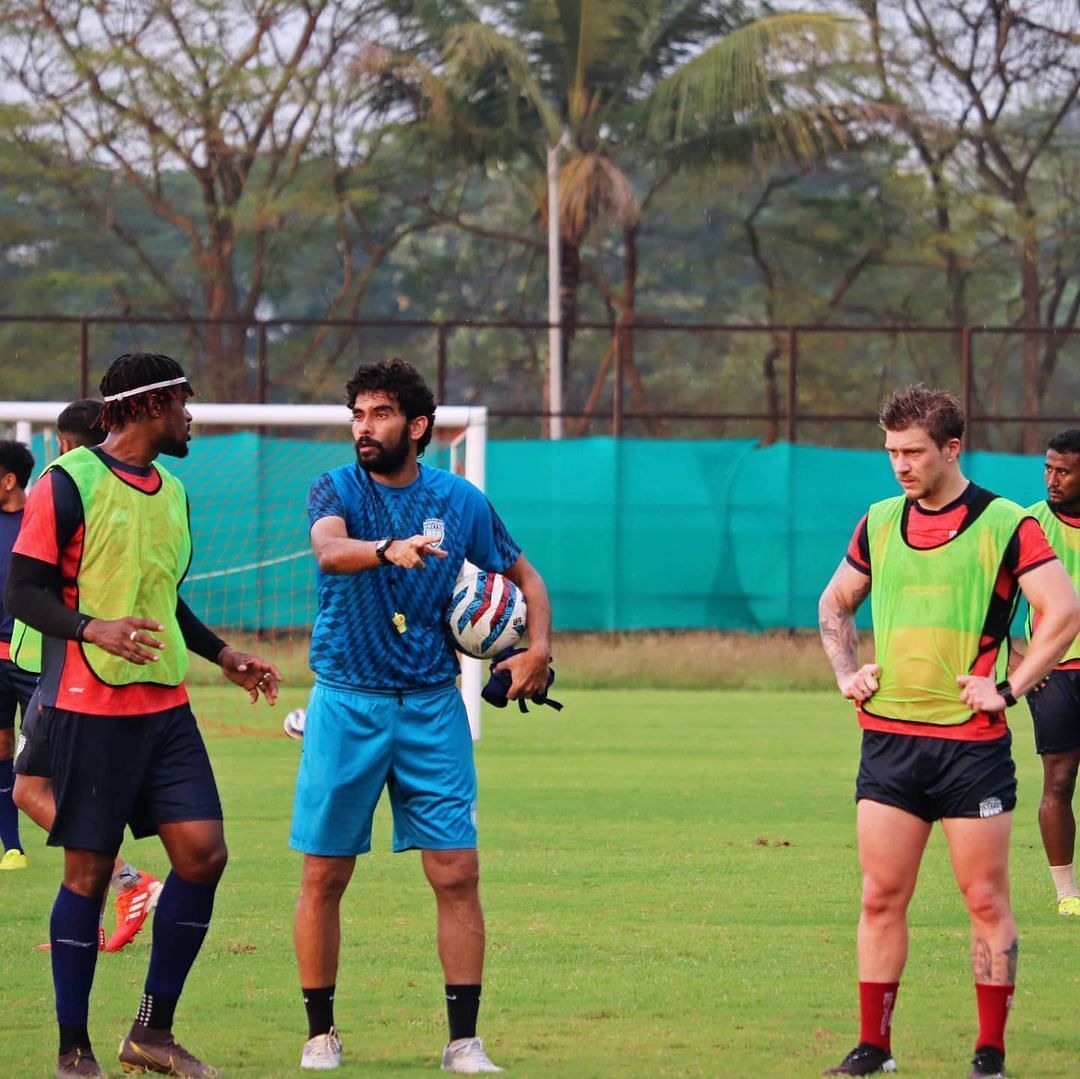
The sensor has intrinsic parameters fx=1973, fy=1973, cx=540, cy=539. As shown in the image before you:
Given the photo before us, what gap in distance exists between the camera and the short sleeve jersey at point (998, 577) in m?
5.70

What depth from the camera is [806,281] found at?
34.8 m

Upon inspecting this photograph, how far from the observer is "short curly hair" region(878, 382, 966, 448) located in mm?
5742

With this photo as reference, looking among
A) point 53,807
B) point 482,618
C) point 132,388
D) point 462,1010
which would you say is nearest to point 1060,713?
point 482,618

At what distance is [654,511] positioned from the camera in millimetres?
22797

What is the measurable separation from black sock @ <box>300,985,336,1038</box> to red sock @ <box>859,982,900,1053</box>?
157cm

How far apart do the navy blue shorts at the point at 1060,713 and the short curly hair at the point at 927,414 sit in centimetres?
305

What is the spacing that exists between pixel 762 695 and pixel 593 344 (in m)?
18.5

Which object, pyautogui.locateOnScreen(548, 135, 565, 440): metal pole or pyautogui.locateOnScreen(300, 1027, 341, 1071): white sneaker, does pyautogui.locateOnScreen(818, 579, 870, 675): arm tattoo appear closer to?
pyautogui.locateOnScreen(300, 1027, 341, 1071): white sneaker

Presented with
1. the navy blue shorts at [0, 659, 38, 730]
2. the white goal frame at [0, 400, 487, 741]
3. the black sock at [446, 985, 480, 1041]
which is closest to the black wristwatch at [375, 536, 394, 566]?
the black sock at [446, 985, 480, 1041]

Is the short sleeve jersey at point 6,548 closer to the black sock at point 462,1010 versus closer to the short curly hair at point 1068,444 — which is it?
the black sock at point 462,1010

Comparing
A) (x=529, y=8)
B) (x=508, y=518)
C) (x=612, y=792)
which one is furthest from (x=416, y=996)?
(x=529, y=8)

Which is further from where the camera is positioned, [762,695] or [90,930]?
[762,695]

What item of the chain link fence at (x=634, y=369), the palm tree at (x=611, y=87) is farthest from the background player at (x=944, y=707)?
the palm tree at (x=611, y=87)

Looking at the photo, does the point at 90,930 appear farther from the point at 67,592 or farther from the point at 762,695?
the point at 762,695
